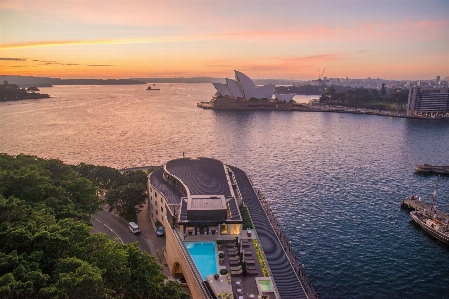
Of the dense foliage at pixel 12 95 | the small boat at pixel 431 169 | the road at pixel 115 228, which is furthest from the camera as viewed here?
the dense foliage at pixel 12 95

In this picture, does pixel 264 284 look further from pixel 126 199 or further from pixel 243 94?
pixel 243 94

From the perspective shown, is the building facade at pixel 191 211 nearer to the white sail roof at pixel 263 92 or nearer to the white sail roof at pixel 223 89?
the white sail roof at pixel 263 92

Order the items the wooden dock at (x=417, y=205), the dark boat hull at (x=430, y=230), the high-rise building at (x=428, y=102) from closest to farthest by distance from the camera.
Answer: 1. the dark boat hull at (x=430, y=230)
2. the wooden dock at (x=417, y=205)
3. the high-rise building at (x=428, y=102)

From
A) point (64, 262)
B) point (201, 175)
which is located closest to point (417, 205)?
point (201, 175)

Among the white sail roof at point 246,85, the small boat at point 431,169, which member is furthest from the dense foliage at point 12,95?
the small boat at point 431,169

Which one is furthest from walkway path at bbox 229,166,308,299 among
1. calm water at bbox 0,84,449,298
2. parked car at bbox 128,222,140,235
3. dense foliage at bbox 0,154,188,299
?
parked car at bbox 128,222,140,235

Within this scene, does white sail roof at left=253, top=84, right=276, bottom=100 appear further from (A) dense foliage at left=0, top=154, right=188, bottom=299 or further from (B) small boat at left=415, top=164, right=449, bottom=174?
(A) dense foliage at left=0, top=154, right=188, bottom=299

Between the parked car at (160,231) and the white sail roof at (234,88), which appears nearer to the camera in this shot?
the parked car at (160,231)
